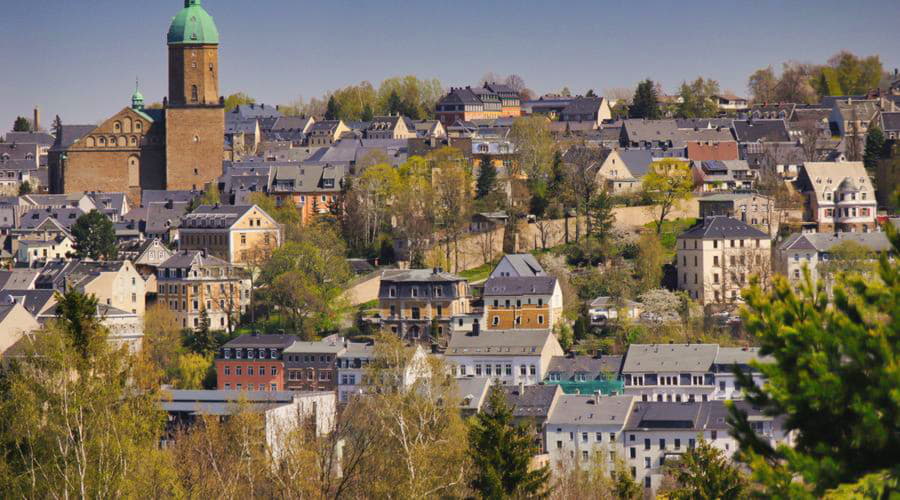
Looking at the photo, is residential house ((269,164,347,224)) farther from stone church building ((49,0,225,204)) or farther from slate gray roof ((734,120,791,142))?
slate gray roof ((734,120,791,142))

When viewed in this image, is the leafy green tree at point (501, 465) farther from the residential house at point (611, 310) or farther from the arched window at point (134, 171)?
the arched window at point (134, 171)

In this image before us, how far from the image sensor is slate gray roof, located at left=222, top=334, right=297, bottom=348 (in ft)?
221

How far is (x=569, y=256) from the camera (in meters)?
74.9

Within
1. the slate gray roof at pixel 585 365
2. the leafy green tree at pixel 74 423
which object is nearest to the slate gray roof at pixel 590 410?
the slate gray roof at pixel 585 365

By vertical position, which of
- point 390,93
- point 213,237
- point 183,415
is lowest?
point 183,415

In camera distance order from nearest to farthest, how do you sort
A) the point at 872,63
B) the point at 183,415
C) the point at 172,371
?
the point at 183,415
the point at 172,371
the point at 872,63

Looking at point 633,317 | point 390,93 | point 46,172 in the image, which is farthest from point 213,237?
point 390,93

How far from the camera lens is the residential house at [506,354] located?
63.4 meters

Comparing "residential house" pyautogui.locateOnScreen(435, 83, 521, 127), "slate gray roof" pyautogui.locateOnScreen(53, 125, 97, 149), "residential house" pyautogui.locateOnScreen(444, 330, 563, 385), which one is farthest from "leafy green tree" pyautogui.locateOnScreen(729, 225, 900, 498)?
"residential house" pyautogui.locateOnScreen(435, 83, 521, 127)

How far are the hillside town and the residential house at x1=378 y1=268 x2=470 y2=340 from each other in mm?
102

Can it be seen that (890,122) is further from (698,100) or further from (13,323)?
(13,323)

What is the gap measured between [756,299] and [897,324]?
116 cm

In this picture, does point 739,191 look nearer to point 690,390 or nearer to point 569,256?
point 569,256

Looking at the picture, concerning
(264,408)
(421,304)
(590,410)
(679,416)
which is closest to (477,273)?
(421,304)
